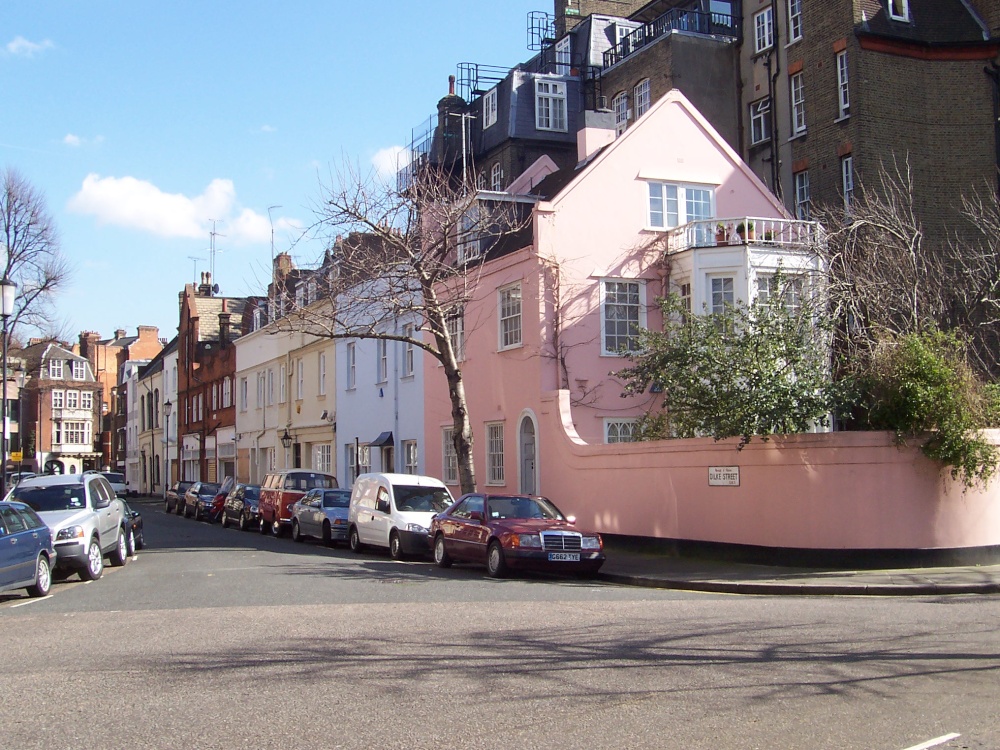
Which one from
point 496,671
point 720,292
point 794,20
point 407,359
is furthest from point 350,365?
point 496,671

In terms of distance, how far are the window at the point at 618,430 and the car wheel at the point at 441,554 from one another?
7794 mm

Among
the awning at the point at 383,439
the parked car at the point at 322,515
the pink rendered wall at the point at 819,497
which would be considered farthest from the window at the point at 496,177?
the pink rendered wall at the point at 819,497

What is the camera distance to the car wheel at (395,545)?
22.1 metres

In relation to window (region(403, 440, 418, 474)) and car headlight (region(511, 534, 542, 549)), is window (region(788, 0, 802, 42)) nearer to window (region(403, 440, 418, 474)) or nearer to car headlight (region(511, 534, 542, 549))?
window (region(403, 440, 418, 474))

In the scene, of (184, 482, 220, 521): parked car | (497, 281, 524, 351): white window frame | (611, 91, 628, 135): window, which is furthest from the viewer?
(184, 482, 220, 521): parked car

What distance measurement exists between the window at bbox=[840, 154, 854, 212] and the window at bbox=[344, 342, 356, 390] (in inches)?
706

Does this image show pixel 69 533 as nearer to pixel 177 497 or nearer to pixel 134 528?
pixel 134 528

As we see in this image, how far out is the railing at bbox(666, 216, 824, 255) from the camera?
25.6 meters

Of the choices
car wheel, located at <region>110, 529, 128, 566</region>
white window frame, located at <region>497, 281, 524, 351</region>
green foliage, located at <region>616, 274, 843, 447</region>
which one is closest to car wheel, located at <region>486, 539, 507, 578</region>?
green foliage, located at <region>616, 274, 843, 447</region>

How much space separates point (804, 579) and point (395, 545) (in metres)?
8.92

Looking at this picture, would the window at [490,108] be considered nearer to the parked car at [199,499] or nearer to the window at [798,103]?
the window at [798,103]

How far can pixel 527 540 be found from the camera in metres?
17.6

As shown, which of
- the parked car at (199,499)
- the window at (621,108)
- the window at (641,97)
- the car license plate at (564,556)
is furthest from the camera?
the parked car at (199,499)

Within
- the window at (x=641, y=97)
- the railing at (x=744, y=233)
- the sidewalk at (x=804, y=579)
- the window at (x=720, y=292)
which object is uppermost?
the window at (x=641, y=97)
